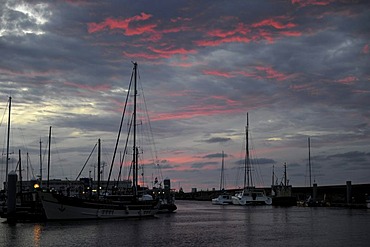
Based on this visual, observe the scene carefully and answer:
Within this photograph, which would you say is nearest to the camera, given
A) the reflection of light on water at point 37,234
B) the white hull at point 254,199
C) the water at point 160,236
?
the reflection of light on water at point 37,234

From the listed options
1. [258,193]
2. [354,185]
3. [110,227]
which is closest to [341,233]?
[110,227]

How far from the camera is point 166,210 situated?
10856cm

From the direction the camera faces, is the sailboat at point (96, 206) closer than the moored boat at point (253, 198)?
Yes

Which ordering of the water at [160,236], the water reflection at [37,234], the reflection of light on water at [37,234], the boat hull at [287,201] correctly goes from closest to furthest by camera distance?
the water reflection at [37,234]
the reflection of light on water at [37,234]
the water at [160,236]
the boat hull at [287,201]

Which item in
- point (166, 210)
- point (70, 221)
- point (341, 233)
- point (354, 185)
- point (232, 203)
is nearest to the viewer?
point (341, 233)

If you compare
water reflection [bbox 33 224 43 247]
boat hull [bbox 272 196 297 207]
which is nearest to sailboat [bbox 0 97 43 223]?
water reflection [bbox 33 224 43 247]

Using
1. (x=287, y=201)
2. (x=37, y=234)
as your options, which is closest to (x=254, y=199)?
(x=287, y=201)

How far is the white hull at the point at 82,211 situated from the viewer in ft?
237

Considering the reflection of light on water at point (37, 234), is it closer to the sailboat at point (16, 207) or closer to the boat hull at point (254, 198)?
the sailboat at point (16, 207)

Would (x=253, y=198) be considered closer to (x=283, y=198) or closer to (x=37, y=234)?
(x=283, y=198)

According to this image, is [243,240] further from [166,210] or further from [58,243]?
[166,210]

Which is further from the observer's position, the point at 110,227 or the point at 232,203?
the point at 232,203

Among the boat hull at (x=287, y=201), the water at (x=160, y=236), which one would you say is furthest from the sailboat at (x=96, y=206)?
the boat hull at (x=287, y=201)

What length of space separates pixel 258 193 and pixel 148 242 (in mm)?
108195
